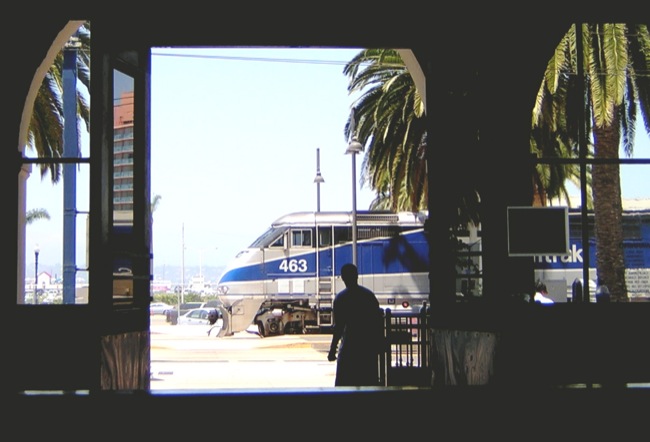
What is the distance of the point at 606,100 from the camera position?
18.2 metres

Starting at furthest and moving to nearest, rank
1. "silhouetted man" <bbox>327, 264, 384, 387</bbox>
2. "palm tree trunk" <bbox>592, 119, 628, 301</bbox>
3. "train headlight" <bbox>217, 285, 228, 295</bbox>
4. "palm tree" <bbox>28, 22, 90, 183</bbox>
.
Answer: "train headlight" <bbox>217, 285, 228, 295</bbox> → "palm tree" <bbox>28, 22, 90, 183</bbox> → "palm tree trunk" <bbox>592, 119, 628, 301</bbox> → "silhouetted man" <bbox>327, 264, 384, 387</bbox>

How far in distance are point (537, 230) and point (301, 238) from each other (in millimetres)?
26732

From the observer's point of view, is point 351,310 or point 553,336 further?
point 351,310

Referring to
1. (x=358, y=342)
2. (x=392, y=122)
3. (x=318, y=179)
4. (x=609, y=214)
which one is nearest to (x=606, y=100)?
(x=609, y=214)

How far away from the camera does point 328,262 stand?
112 ft

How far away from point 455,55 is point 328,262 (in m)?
26.2

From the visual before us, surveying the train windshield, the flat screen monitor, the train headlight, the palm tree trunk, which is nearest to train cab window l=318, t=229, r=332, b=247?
the train windshield

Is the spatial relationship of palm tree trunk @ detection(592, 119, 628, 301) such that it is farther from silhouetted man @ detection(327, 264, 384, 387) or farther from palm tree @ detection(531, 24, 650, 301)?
silhouetted man @ detection(327, 264, 384, 387)

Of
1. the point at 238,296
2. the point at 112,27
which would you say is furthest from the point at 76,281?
the point at 238,296

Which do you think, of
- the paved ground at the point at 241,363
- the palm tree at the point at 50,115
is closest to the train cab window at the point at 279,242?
the paved ground at the point at 241,363

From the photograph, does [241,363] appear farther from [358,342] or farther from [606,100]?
[358,342]

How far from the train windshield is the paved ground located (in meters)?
3.60

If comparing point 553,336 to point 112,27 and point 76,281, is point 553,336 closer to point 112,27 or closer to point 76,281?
point 112,27

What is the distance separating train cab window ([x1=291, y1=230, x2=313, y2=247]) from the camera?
113 ft
